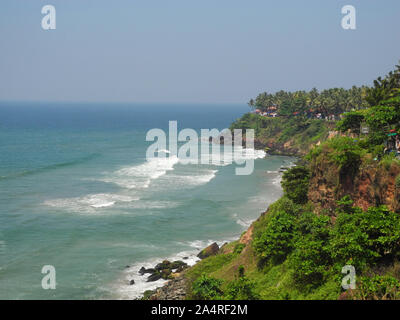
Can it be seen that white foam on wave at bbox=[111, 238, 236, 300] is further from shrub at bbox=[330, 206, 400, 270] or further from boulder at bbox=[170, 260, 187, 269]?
shrub at bbox=[330, 206, 400, 270]

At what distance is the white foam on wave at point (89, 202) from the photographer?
4544 cm

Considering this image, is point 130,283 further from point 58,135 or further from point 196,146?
point 58,135

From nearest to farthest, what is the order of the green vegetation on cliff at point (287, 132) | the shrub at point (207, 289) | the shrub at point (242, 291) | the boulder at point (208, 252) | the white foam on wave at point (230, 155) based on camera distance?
the shrub at point (242, 291)
the shrub at point (207, 289)
the boulder at point (208, 252)
the white foam on wave at point (230, 155)
the green vegetation on cliff at point (287, 132)

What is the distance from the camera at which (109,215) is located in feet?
141

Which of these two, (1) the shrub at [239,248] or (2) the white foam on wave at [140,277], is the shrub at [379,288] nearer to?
(1) the shrub at [239,248]

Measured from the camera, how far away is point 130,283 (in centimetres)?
2930

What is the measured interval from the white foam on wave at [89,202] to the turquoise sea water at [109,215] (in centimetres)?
11

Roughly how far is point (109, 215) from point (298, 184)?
21.3 meters

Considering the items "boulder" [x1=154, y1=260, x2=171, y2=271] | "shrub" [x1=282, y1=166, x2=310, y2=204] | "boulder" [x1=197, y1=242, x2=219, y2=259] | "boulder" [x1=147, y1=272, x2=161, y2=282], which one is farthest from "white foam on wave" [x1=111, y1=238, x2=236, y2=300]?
"shrub" [x1=282, y1=166, x2=310, y2=204]

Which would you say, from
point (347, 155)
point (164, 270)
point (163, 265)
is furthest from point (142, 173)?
point (347, 155)

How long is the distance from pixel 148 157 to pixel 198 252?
48.3m

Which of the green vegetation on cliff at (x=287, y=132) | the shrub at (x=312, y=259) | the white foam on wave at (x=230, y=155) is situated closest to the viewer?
the shrub at (x=312, y=259)

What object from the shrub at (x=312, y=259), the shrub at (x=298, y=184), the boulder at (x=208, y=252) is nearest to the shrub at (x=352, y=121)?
the shrub at (x=298, y=184)
